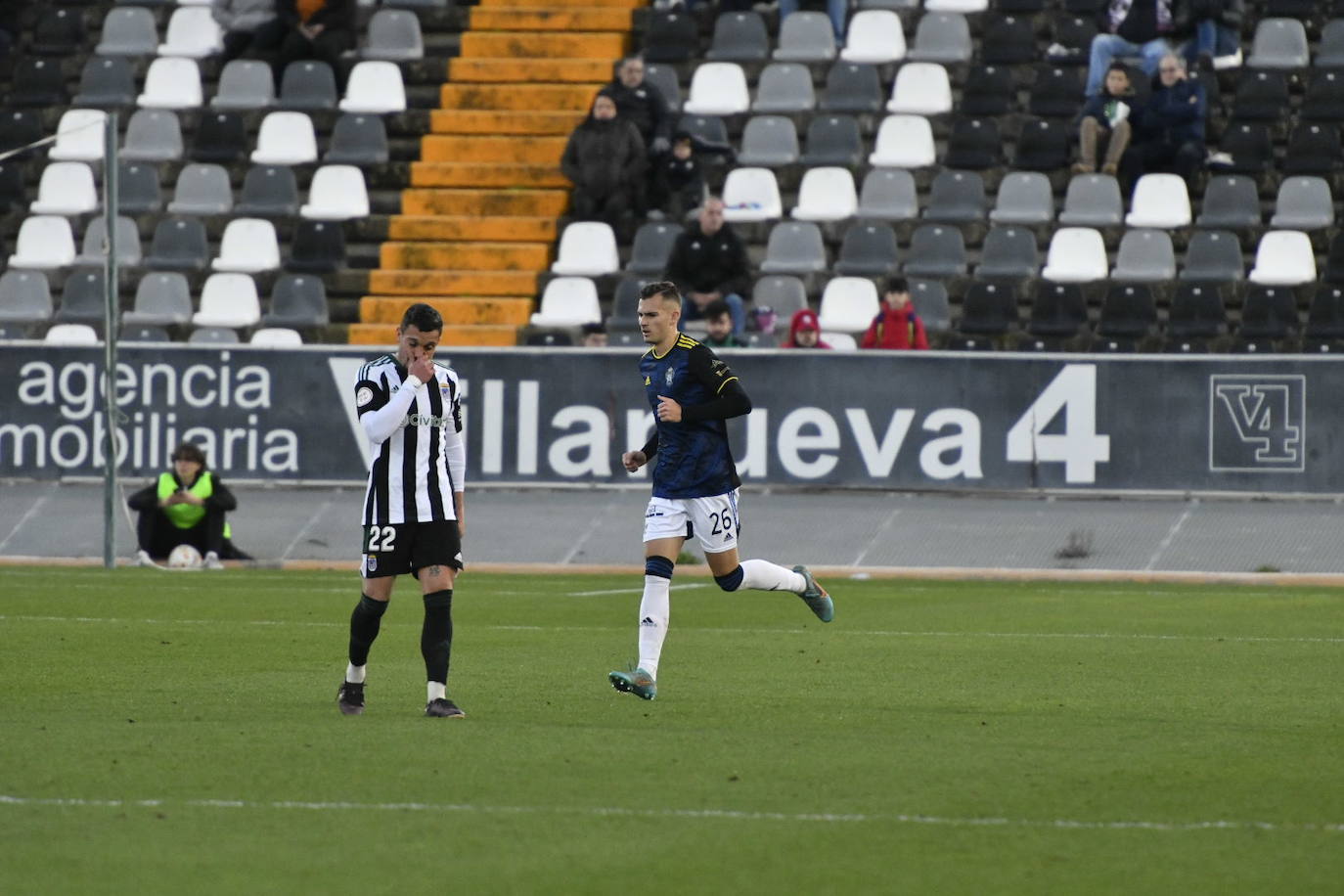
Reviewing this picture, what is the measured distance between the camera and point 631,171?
2456 cm

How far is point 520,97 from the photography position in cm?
2717

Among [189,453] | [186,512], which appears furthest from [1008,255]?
[186,512]

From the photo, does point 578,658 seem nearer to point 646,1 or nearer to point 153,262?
point 153,262

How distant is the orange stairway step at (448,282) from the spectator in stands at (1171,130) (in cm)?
678

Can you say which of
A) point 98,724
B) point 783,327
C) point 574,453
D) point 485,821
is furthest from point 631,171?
point 485,821

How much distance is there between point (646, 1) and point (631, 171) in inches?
177

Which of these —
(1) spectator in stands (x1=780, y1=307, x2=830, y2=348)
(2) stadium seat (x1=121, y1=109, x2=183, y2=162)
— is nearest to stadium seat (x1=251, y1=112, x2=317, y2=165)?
(2) stadium seat (x1=121, y1=109, x2=183, y2=162)

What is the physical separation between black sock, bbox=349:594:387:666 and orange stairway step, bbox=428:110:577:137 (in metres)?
17.5

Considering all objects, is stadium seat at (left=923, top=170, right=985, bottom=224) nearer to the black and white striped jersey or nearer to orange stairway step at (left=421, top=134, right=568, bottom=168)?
orange stairway step at (left=421, top=134, right=568, bottom=168)

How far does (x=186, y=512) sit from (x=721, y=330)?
5.14m

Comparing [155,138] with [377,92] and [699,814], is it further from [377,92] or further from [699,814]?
[699,814]

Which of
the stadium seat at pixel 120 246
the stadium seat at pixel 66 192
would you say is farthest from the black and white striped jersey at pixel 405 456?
the stadium seat at pixel 66 192

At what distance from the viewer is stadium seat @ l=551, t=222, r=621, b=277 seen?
2444cm

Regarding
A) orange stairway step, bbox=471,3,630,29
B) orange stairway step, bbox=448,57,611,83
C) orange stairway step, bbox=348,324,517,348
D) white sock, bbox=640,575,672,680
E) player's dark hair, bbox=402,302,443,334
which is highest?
orange stairway step, bbox=471,3,630,29
